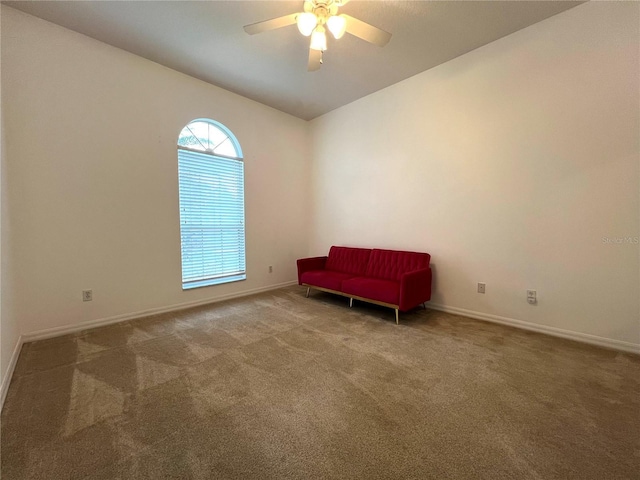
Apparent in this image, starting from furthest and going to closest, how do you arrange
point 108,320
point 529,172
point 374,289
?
point 374,289
point 108,320
point 529,172

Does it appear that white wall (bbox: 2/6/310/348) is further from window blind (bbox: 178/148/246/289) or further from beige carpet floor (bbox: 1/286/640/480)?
beige carpet floor (bbox: 1/286/640/480)

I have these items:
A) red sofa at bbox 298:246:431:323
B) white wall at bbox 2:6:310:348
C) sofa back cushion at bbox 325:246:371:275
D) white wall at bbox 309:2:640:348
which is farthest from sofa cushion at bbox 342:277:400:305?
white wall at bbox 2:6:310:348

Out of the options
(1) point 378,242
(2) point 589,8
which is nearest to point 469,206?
(1) point 378,242

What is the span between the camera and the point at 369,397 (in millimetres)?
1762

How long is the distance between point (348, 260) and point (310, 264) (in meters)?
0.66

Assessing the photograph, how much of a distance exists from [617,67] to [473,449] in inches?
137

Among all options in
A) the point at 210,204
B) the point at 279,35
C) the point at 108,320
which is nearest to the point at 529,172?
the point at 279,35

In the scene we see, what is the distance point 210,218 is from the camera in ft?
13.0

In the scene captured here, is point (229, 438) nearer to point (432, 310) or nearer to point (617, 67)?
point (432, 310)

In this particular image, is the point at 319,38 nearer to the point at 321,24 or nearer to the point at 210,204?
the point at 321,24

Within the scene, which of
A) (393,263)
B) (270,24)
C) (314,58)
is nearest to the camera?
(270,24)

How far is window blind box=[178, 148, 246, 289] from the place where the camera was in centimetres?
370

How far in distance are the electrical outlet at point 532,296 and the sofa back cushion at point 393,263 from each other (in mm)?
1113

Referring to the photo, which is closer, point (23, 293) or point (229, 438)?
point (229, 438)
